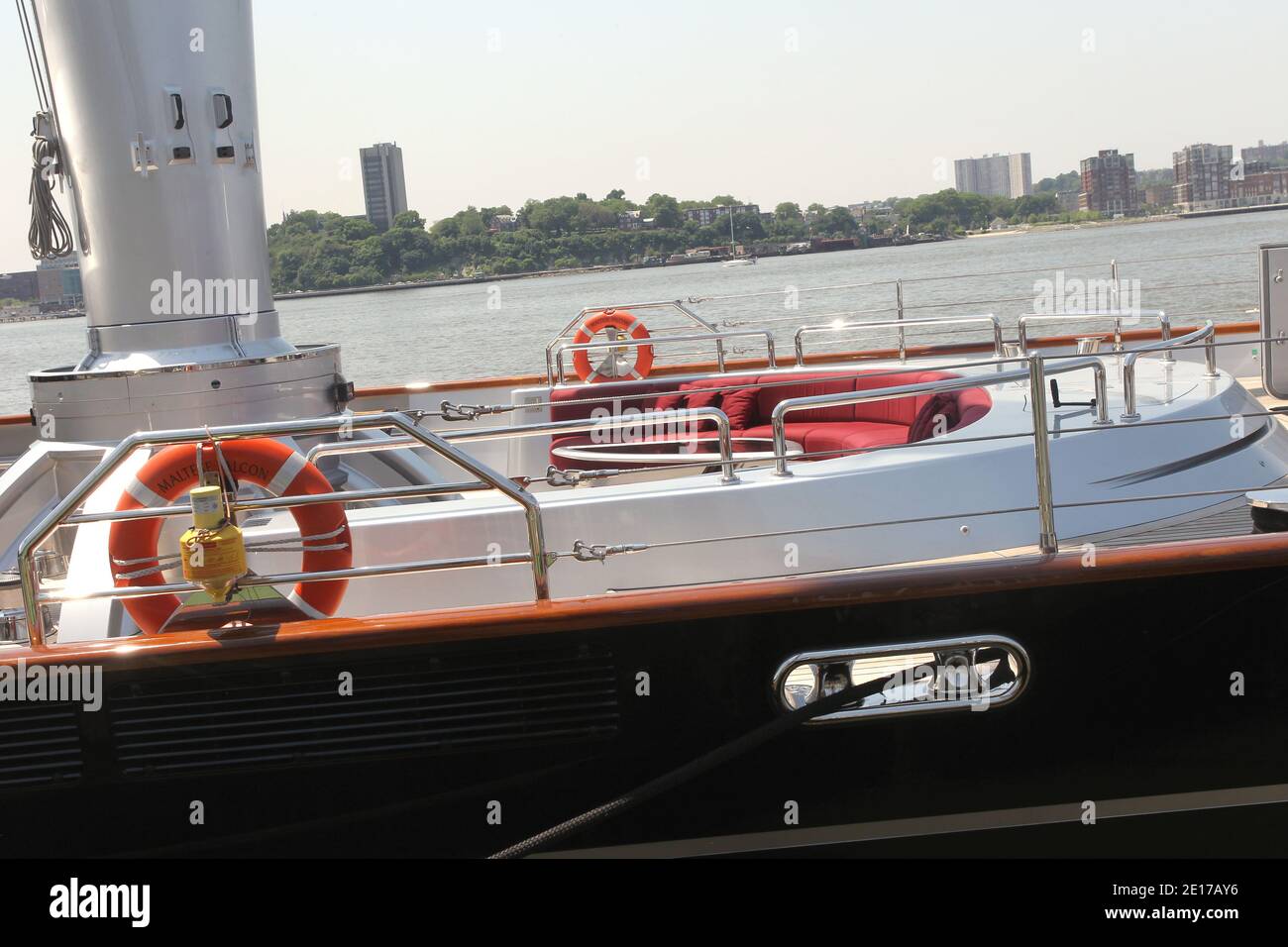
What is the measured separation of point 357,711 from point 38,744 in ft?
2.66

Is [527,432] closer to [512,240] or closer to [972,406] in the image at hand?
[972,406]

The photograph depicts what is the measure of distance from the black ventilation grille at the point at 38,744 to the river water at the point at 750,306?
550cm

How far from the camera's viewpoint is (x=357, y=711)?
311 cm

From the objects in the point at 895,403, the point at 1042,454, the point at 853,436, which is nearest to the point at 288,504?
the point at 1042,454

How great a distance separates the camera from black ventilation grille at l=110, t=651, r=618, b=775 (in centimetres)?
311

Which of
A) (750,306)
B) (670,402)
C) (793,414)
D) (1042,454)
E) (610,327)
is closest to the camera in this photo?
(1042,454)

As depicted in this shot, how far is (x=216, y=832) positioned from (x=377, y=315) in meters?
45.3

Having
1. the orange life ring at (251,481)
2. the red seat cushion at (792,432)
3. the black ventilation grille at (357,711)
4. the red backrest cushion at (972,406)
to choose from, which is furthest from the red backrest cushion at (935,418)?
the orange life ring at (251,481)

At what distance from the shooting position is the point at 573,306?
40.6m

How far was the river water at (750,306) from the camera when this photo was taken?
52.4 ft

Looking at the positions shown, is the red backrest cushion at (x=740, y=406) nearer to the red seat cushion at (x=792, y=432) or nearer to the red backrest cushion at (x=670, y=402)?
the red seat cushion at (x=792, y=432)

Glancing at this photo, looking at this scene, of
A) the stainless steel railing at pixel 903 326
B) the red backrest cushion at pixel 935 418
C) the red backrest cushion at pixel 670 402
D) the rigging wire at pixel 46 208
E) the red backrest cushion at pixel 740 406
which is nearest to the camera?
the rigging wire at pixel 46 208
